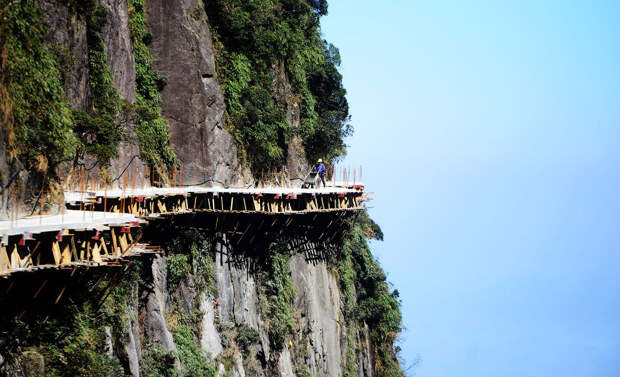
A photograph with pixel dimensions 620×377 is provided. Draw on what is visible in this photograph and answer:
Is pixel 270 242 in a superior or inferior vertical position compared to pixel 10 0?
inferior

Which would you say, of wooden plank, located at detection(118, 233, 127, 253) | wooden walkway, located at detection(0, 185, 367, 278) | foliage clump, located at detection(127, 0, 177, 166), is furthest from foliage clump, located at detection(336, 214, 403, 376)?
wooden plank, located at detection(118, 233, 127, 253)

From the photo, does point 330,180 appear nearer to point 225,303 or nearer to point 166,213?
point 225,303

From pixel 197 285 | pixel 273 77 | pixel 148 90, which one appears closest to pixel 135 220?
pixel 197 285

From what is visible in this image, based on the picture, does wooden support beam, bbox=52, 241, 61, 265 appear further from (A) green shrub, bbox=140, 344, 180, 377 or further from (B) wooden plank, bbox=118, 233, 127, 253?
(A) green shrub, bbox=140, 344, 180, 377

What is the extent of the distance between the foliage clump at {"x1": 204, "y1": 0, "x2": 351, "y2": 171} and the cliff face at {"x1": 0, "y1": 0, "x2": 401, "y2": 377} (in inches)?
32.7

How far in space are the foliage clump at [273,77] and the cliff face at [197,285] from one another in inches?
32.7

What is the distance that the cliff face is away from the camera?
761 inches

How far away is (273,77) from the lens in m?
42.7

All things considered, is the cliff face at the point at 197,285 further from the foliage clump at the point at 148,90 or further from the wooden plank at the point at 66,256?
the wooden plank at the point at 66,256

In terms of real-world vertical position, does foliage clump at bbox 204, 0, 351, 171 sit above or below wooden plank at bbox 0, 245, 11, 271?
above

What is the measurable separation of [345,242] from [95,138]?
907 inches

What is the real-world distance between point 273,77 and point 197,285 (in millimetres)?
17293

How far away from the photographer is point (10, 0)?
18.7 meters

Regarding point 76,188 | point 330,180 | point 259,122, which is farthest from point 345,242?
point 76,188
